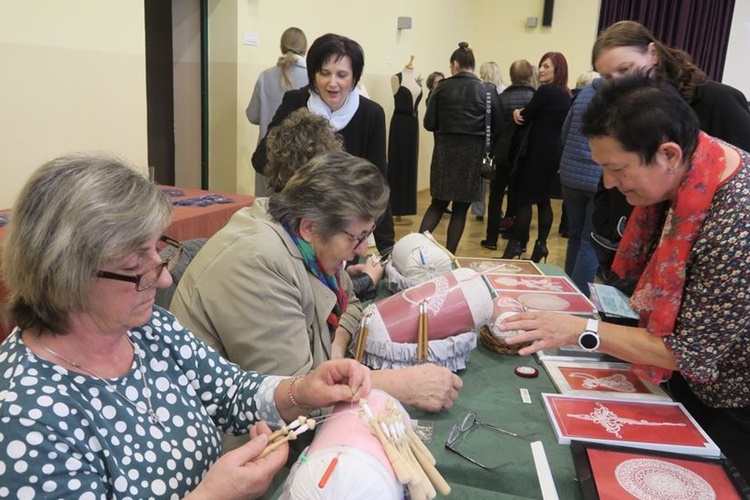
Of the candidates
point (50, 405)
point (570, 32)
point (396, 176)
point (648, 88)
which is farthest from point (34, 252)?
point (570, 32)

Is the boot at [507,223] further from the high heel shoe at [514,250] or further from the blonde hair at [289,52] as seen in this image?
the blonde hair at [289,52]

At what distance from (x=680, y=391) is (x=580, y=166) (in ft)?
7.09

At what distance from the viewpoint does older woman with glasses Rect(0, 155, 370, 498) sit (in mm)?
826

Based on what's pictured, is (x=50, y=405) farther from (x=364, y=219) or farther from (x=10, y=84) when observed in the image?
(x=10, y=84)

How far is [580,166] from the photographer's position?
3.52m

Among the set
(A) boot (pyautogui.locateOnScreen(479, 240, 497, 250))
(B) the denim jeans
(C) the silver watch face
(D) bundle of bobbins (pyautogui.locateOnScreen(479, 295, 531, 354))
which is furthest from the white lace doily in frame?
(A) boot (pyautogui.locateOnScreen(479, 240, 497, 250))

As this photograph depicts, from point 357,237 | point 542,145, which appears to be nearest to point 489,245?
point 542,145

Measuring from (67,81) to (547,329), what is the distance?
280 cm

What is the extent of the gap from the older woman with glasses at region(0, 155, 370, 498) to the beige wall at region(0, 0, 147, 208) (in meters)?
1.98

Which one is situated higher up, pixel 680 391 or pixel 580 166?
pixel 580 166

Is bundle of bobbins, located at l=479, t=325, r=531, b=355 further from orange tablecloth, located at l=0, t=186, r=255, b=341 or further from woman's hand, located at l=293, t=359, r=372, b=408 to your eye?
orange tablecloth, located at l=0, t=186, r=255, b=341

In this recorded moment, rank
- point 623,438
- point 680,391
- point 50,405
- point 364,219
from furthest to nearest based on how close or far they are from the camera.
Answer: point 680,391 < point 364,219 < point 623,438 < point 50,405

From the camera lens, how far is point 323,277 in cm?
154

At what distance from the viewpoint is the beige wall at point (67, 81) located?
288 cm
